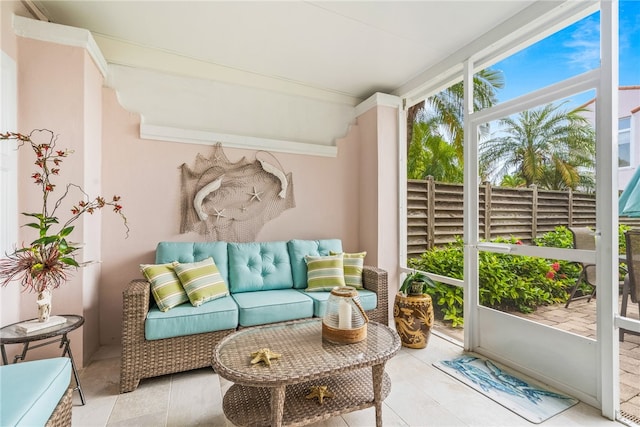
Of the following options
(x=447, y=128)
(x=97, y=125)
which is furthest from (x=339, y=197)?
(x=97, y=125)

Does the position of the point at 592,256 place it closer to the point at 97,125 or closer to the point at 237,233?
the point at 237,233

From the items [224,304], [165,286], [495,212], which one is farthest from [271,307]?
[495,212]

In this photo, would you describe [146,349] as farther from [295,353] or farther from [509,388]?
[509,388]

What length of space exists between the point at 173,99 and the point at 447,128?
3.23m

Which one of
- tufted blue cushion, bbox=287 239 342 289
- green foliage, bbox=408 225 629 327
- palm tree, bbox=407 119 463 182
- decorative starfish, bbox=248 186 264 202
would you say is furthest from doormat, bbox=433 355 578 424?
palm tree, bbox=407 119 463 182

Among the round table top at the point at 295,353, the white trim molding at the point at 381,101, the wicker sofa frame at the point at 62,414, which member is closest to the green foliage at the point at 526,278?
the round table top at the point at 295,353

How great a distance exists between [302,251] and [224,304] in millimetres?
973

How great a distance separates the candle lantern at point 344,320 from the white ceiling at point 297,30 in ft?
6.75

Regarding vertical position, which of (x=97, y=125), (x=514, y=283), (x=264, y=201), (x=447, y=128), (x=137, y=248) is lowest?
(x=514, y=283)

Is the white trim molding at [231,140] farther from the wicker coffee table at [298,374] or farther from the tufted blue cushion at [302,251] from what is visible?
the wicker coffee table at [298,374]

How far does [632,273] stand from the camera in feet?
5.67

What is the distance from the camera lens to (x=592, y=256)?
5.96ft

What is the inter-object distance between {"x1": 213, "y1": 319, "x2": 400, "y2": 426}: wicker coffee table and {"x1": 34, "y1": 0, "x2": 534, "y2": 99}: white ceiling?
2.29m

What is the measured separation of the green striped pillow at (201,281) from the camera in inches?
89.6
